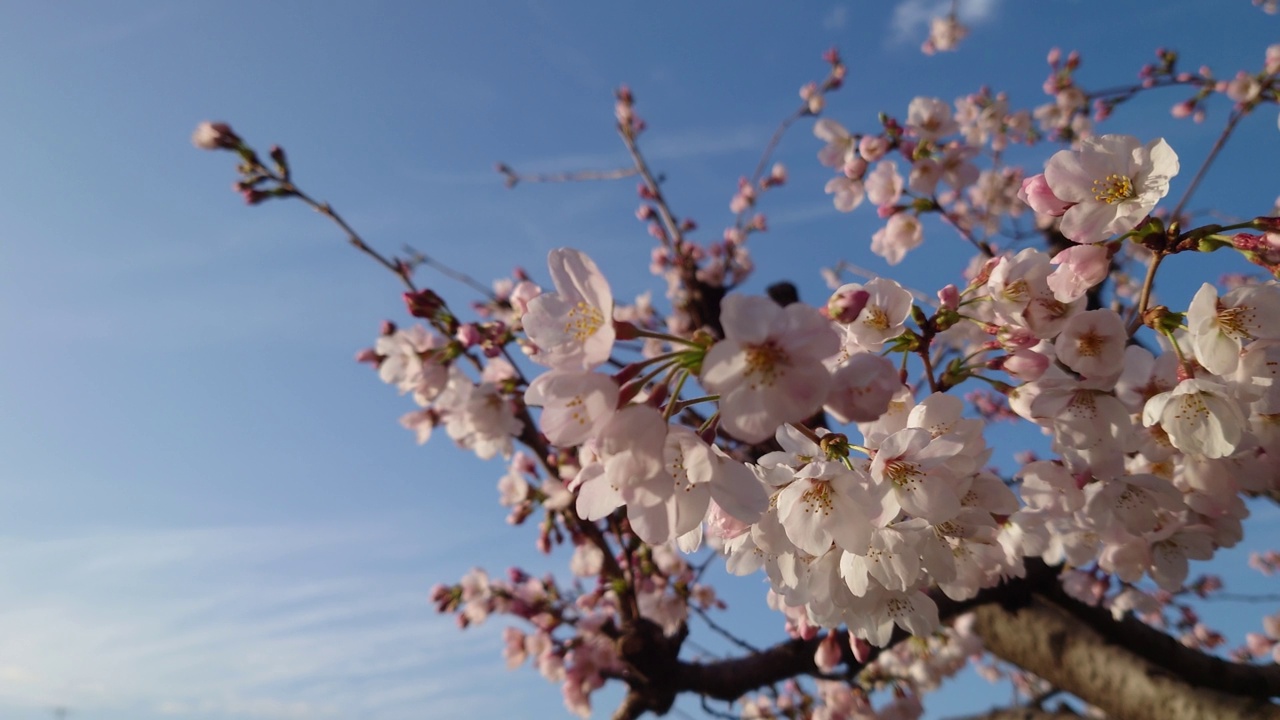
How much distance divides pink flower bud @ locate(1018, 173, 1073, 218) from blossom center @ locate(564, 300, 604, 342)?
0.83 meters

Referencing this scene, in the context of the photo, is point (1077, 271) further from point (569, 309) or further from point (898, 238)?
point (898, 238)

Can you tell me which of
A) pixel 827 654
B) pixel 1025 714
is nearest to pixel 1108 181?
pixel 827 654

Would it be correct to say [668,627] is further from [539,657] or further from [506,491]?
[506,491]

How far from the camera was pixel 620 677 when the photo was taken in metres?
2.85

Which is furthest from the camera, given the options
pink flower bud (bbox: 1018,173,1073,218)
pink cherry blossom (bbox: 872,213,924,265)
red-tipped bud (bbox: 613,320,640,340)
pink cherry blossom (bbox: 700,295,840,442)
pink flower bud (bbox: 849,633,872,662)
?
pink cherry blossom (bbox: 872,213,924,265)

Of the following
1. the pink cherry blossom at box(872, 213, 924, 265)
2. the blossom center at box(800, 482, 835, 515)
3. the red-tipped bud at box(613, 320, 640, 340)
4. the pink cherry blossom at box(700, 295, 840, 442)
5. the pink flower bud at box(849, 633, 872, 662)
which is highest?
the pink cherry blossom at box(872, 213, 924, 265)

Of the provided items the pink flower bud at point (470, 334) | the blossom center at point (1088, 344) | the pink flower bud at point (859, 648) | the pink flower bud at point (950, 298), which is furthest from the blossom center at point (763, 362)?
the pink flower bud at point (470, 334)

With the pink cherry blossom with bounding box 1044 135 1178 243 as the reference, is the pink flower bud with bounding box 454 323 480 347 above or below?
above

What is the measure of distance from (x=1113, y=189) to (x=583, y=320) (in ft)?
3.15

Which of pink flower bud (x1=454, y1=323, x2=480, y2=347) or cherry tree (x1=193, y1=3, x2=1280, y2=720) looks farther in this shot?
pink flower bud (x1=454, y1=323, x2=480, y2=347)

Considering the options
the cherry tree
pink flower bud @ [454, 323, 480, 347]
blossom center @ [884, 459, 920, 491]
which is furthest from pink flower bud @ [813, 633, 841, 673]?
pink flower bud @ [454, 323, 480, 347]

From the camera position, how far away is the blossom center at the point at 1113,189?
1.22 m

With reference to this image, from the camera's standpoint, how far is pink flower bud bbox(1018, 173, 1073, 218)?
1255mm

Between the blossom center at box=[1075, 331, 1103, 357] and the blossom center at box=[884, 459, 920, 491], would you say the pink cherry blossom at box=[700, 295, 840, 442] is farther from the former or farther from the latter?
the blossom center at box=[1075, 331, 1103, 357]
